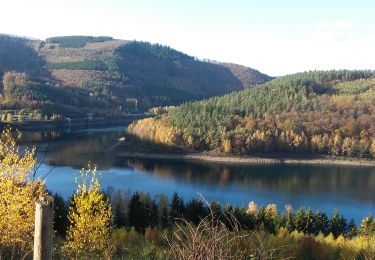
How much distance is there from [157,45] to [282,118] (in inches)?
3259

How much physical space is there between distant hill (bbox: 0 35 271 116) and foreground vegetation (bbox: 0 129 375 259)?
142 ft

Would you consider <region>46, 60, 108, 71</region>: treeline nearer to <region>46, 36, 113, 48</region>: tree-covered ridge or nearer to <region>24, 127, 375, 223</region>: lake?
<region>46, 36, 113, 48</region>: tree-covered ridge

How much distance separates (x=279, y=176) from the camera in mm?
29891

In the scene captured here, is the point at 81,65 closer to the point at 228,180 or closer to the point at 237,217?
the point at 228,180

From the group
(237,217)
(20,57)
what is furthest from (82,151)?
(20,57)

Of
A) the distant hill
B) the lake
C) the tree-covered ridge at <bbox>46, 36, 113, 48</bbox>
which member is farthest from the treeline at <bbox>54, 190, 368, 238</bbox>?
the tree-covered ridge at <bbox>46, 36, 113, 48</bbox>

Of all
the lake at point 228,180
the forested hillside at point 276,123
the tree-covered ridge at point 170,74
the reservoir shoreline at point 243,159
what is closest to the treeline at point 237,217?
the lake at point 228,180

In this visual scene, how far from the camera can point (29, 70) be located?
8869 centimetres

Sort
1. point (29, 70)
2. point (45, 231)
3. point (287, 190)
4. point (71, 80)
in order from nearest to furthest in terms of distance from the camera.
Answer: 1. point (45, 231)
2. point (287, 190)
3. point (71, 80)
4. point (29, 70)

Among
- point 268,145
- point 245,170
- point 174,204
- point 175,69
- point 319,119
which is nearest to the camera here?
point 174,204

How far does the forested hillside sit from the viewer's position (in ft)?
126

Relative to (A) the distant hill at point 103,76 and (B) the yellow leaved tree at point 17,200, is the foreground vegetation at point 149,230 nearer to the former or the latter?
(B) the yellow leaved tree at point 17,200

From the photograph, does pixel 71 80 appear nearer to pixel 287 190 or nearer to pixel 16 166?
pixel 287 190

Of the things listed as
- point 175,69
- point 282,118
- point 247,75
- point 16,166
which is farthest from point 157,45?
point 16,166
